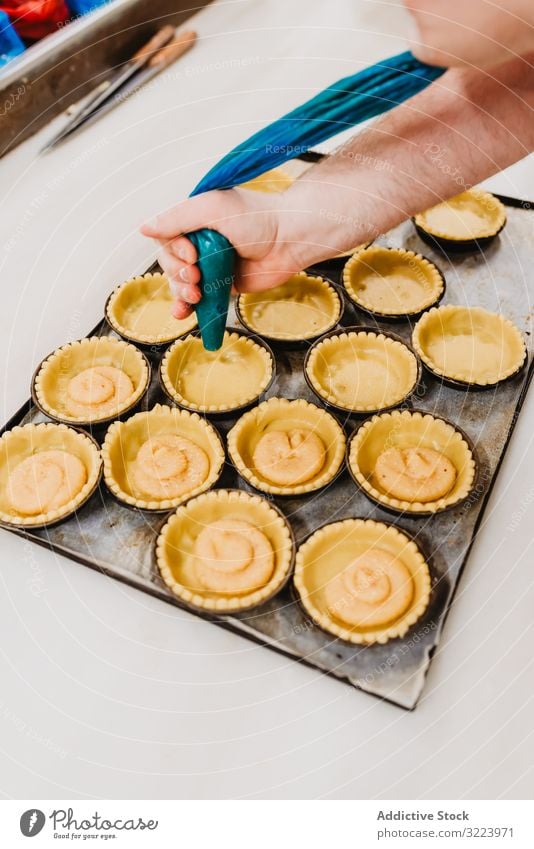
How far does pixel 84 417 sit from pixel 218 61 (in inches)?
128

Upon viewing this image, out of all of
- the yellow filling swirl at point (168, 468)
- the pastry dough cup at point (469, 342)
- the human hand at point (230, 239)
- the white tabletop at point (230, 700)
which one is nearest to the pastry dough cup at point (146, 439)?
the yellow filling swirl at point (168, 468)

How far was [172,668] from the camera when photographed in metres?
2.39

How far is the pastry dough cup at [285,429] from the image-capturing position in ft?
8.77

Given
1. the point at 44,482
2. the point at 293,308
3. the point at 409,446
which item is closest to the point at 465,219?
the point at 293,308

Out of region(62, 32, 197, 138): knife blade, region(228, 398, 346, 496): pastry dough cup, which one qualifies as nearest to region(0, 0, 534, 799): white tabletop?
region(228, 398, 346, 496): pastry dough cup

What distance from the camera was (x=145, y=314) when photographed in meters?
3.40

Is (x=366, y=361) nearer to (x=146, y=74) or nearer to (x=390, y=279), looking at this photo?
(x=390, y=279)

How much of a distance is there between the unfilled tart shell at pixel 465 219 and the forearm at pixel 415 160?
617 mm

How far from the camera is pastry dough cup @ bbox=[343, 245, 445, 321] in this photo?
3.46 metres

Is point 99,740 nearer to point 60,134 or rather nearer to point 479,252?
point 479,252

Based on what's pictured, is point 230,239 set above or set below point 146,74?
below

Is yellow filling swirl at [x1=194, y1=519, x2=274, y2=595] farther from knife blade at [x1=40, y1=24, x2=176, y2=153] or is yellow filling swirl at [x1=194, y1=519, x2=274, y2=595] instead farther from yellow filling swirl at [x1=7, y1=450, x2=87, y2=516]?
knife blade at [x1=40, y1=24, x2=176, y2=153]

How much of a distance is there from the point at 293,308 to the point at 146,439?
43.5 inches
